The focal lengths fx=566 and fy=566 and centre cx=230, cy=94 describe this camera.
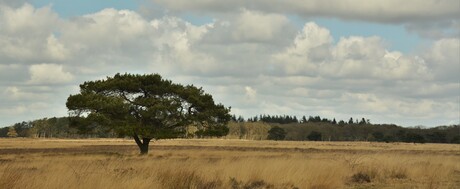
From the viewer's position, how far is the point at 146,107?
147ft

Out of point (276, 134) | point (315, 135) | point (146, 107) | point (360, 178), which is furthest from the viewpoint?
point (276, 134)

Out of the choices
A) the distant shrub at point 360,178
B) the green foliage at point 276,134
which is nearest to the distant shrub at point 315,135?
the green foliage at point 276,134

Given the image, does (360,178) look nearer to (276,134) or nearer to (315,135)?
(315,135)

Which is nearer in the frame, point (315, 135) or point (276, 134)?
point (315, 135)

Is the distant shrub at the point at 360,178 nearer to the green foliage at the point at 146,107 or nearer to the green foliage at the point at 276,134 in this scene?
the green foliage at the point at 146,107

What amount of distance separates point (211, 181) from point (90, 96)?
101 feet

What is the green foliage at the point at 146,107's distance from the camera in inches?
1718

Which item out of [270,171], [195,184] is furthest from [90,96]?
[195,184]

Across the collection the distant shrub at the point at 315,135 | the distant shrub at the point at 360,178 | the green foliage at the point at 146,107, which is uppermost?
the distant shrub at the point at 315,135

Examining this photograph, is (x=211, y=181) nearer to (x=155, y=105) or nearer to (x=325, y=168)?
(x=325, y=168)

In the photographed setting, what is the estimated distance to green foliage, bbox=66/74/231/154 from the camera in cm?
4362

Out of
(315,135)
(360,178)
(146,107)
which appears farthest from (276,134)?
(360,178)

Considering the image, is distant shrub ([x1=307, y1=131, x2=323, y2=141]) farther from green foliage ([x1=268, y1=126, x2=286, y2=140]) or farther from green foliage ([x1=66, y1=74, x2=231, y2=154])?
green foliage ([x1=66, y1=74, x2=231, y2=154])

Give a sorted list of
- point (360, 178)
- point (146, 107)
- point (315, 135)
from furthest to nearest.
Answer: point (315, 135), point (146, 107), point (360, 178)
